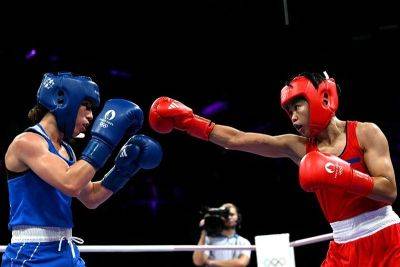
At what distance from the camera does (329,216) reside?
254 centimetres

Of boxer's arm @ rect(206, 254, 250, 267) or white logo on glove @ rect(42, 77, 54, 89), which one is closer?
white logo on glove @ rect(42, 77, 54, 89)

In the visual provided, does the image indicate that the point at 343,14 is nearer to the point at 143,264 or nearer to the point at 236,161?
the point at 236,161

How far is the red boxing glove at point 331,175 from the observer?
2.28m

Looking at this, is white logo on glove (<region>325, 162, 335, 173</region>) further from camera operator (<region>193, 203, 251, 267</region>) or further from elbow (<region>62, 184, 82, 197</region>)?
camera operator (<region>193, 203, 251, 267</region>)

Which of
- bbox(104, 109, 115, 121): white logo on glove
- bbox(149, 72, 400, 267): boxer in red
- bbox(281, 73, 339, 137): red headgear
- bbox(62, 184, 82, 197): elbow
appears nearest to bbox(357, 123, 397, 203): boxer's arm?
bbox(149, 72, 400, 267): boxer in red

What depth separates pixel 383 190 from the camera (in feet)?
7.81

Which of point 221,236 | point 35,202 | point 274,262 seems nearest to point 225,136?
point 35,202

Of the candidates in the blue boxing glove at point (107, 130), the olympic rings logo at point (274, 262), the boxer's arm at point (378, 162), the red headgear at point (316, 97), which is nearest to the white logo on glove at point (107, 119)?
the blue boxing glove at point (107, 130)

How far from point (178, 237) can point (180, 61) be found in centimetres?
190

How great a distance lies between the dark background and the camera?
5988mm

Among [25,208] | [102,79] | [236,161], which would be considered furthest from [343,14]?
[25,208]

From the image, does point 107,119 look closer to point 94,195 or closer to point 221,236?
point 94,195

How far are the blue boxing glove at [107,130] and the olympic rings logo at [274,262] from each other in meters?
1.40

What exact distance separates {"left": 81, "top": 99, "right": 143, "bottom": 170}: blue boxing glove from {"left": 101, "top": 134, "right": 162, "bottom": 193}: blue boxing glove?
0.18 m
